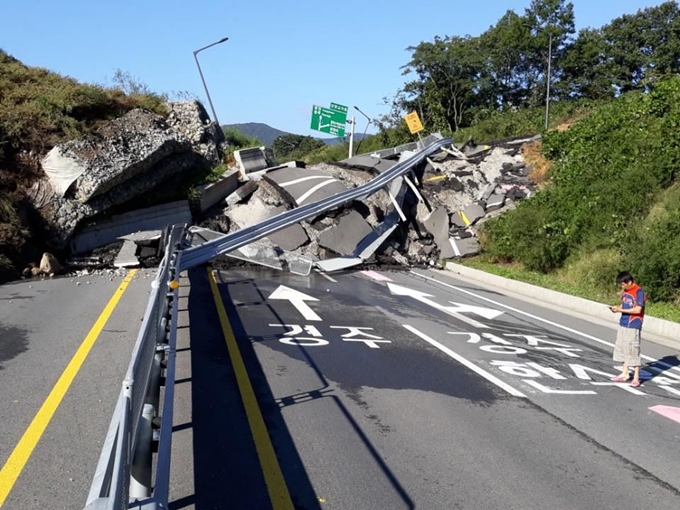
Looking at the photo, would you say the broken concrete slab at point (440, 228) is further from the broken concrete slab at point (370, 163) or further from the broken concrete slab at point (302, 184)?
the broken concrete slab at point (370, 163)

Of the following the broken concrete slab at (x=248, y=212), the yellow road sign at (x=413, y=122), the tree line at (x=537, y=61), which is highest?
the tree line at (x=537, y=61)

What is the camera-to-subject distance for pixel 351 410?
7180mm

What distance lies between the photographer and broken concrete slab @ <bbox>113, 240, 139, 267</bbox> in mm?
17609

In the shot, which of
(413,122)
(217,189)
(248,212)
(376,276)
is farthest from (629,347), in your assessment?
(413,122)

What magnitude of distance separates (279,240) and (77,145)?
21.0ft

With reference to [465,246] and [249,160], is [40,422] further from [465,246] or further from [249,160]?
[249,160]

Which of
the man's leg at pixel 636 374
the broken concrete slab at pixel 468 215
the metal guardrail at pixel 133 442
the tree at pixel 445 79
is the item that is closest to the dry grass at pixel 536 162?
the broken concrete slab at pixel 468 215

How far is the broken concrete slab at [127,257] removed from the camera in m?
17.6

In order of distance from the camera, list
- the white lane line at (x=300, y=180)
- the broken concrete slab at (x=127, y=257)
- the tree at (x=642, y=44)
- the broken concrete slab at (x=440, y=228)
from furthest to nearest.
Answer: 1. the tree at (x=642, y=44)
2. the white lane line at (x=300, y=180)
3. the broken concrete slab at (x=440, y=228)
4. the broken concrete slab at (x=127, y=257)

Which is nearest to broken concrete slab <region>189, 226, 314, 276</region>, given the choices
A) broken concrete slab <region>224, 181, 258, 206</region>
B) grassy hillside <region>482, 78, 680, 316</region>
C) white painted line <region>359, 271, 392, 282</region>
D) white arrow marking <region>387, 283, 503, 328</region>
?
white painted line <region>359, 271, 392, 282</region>

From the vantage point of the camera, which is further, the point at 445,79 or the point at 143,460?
the point at 445,79

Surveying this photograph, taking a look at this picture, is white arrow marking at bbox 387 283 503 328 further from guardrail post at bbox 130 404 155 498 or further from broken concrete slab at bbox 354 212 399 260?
guardrail post at bbox 130 404 155 498

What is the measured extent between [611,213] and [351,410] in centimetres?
1452

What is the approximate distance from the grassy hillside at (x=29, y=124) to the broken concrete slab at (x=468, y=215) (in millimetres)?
12411
